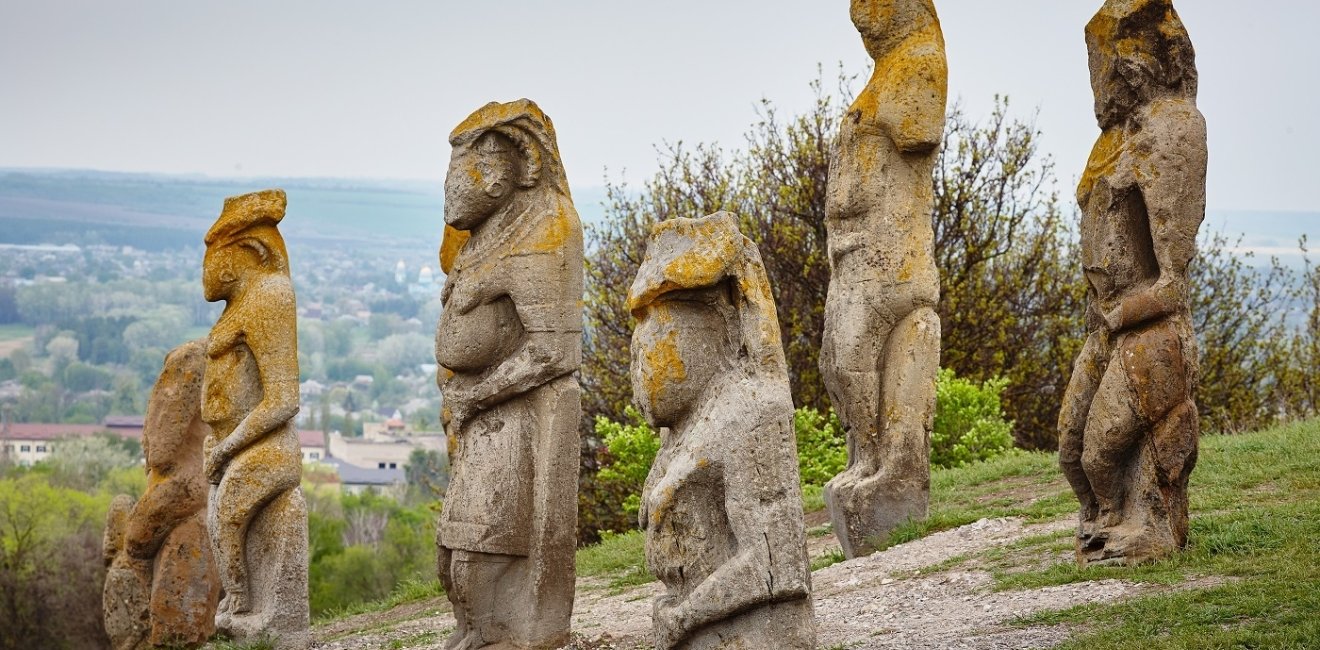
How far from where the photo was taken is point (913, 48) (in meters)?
12.5

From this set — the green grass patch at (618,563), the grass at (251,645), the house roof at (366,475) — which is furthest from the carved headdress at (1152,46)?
the house roof at (366,475)

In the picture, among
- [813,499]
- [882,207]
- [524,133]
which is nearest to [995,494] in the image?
[813,499]

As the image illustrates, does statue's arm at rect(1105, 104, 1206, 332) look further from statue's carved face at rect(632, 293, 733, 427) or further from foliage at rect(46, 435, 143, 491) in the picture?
foliage at rect(46, 435, 143, 491)

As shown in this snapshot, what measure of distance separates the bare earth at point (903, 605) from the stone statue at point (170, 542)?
1.11 metres

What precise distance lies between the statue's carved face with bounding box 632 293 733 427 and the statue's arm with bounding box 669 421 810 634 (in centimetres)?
40

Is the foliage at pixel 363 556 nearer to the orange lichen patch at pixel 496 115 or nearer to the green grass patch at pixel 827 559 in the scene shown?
the green grass patch at pixel 827 559

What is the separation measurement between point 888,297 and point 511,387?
3937mm

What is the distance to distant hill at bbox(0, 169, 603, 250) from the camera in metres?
67.1

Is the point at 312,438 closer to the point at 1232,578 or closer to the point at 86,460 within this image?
the point at 86,460

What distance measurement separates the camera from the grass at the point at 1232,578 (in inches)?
324

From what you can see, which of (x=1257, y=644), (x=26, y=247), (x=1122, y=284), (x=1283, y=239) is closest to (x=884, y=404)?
(x=1122, y=284)

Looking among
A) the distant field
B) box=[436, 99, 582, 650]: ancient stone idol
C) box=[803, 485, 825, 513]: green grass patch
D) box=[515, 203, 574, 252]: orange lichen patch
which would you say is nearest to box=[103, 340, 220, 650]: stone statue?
box=[436, 99, 582, 650]: ancient stone idol

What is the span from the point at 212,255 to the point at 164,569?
2551 millimetres

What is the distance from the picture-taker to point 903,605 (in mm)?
10367
